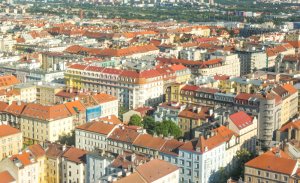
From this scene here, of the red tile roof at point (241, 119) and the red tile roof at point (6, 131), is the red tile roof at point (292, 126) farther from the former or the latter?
the red tile roof at point (6, 131)

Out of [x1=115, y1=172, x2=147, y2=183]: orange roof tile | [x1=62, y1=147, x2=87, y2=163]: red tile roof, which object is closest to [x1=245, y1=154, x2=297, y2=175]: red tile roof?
[x1=115, y1=172, x2=147, y2=183]: orange roof tile

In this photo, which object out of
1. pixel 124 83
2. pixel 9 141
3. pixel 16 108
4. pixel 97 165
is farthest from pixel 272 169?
pixel 124 83

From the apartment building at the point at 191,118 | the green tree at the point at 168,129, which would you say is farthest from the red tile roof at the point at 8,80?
the apartment building at the point at 191,118

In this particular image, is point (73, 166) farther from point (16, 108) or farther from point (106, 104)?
point (106, 104)

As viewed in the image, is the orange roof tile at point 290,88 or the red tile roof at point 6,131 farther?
the orange roof tile at point 290,88

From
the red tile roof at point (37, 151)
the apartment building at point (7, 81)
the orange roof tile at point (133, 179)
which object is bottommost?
the red tile roof at point (37, 151)

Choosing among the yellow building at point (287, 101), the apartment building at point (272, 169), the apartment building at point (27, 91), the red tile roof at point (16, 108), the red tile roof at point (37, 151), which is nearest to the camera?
the apartment building at point (272, 169)

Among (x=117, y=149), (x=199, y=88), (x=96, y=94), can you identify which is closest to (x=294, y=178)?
(x=117, y=149)
